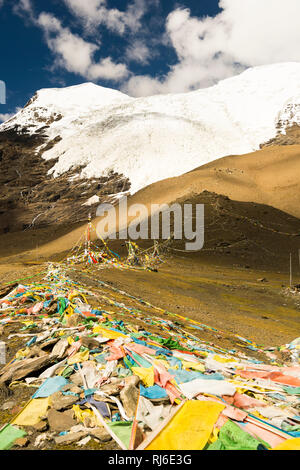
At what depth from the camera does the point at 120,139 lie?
279 feet

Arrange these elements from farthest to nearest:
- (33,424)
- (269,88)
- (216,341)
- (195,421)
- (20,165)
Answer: (269,88)
(20,165)
(216,341)
(33,424)
(195,421)

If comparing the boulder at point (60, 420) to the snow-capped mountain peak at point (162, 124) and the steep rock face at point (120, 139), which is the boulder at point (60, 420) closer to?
the steep rock face at point (120, 139)

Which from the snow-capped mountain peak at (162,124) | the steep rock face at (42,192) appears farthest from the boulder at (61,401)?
the snow-capped mountain peak at (162,124)

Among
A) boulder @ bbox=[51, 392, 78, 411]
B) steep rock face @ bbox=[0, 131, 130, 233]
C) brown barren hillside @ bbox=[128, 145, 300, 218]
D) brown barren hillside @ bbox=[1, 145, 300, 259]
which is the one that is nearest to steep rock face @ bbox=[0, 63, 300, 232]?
steep rock face @ bbox=[0, 131, 130, 233]

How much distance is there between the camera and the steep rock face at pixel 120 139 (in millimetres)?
68875

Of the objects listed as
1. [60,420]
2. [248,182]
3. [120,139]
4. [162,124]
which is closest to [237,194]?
[248,182]

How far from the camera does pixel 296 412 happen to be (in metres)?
4.12

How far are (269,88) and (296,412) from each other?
135874 millimetres

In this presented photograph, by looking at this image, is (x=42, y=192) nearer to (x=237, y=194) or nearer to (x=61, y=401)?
(x=237, y=194)

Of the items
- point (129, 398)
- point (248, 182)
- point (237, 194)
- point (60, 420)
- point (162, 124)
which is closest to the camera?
point (60, 420)

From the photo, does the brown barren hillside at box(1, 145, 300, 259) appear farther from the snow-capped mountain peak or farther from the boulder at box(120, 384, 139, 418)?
the boulder at box(120, 384, 139, 418)

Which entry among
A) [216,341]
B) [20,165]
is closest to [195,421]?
[216,341]

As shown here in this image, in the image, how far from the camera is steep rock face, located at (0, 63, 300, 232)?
68.9 meters

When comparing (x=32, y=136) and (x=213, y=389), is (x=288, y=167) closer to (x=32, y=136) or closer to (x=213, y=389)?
(x=213, y=389)
